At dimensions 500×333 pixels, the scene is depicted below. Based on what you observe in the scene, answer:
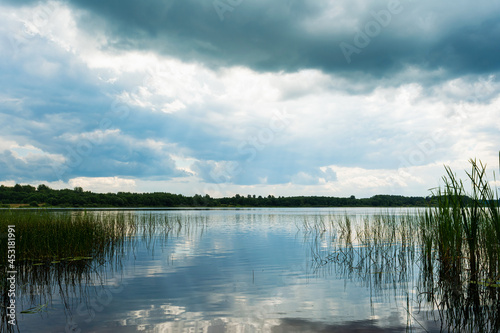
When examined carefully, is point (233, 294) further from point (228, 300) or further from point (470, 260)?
point (470, 260)

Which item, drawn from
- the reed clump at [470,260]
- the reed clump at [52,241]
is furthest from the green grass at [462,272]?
the reed clump at [52,241]

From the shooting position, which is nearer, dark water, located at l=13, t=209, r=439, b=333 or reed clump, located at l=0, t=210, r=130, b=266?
→ dark water, located at l=13, t=209, r=439, b=333

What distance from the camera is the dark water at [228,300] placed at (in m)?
6.84

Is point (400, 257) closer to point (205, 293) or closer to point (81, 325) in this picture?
point (205, 293)

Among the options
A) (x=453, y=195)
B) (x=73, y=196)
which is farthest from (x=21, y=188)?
(x=453, y=195)

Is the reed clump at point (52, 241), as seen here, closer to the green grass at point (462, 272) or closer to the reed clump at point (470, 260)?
the green grass at point (462, 272)

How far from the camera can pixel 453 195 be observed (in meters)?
8.73

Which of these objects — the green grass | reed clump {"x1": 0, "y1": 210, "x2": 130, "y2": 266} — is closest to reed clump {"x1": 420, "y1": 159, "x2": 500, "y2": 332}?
the green grass

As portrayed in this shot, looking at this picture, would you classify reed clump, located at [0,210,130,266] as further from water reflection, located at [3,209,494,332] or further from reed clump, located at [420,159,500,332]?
reed clump, located at [420,159,500,332]

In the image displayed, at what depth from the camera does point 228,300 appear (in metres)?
8.61

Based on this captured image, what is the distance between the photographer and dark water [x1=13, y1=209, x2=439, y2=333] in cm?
684

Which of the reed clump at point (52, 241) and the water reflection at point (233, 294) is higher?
the reed clump at point (52, 241)

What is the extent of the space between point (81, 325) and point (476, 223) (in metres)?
9.44

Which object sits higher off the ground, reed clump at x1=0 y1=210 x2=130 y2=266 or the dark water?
reed clump at x1=0 y1=210 x2=130 y2=266
